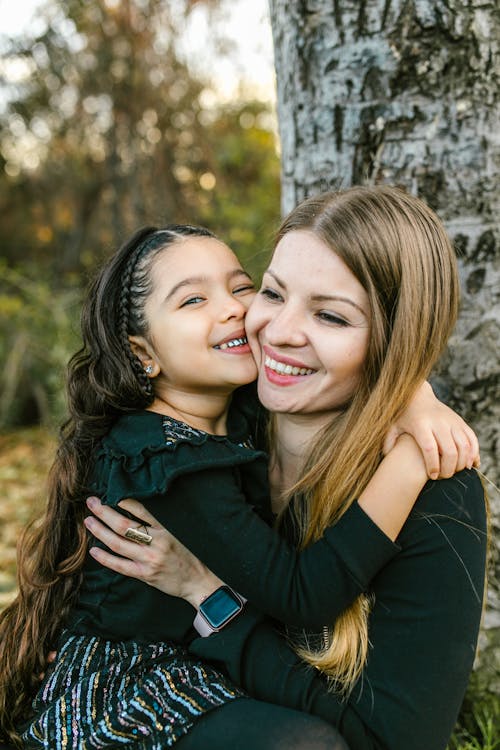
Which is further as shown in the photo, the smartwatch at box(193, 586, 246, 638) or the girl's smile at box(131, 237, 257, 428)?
the girl's smile at box(131, 237, 257, 428)

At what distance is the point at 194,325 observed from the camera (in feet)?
6.80

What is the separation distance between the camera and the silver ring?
1.94m

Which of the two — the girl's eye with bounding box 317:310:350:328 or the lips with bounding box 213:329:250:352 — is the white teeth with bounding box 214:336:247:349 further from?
the girl's eye with bounding box 317:310:350:328

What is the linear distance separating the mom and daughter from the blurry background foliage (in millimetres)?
3046

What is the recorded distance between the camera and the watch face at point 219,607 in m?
1.84

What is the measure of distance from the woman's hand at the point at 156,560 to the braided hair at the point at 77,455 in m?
0.18

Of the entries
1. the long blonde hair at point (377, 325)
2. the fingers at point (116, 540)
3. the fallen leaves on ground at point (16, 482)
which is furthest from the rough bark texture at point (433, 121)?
the fallen leaves on ground at point (16, 482)

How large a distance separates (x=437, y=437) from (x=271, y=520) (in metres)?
0.63

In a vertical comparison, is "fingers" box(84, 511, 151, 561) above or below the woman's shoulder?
below

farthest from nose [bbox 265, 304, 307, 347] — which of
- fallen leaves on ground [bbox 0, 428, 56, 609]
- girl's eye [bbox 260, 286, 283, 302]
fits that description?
fallen leaves on ground [bbox 0, 428, 56, 609]

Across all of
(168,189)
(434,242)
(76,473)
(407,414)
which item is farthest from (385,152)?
(168,189)

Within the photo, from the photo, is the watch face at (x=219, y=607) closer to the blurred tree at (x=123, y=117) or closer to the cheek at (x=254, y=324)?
the cheek at (x=254, y=324)

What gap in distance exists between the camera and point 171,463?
1794mm

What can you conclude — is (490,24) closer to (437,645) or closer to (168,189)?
(437,645)
